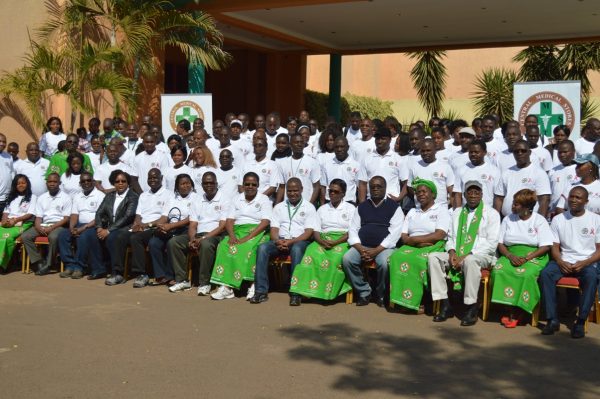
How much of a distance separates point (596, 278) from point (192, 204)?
14.7 feet

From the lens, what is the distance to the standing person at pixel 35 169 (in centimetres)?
1017

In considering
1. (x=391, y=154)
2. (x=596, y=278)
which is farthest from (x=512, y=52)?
(x=596, y=278)

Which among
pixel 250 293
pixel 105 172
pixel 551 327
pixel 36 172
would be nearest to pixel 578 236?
pixel 551 327

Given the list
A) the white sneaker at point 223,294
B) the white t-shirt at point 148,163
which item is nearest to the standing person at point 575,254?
the white sneaker at point 223,294

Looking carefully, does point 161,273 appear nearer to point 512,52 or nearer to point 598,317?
point 598,317

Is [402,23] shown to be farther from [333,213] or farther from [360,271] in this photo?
[360,271]

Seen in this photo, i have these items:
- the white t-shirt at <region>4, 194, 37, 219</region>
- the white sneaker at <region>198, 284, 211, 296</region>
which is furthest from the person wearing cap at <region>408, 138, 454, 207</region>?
the white t-shirt at <region>4, 194, 37, 219</region>

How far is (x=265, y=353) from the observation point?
589 centimetres

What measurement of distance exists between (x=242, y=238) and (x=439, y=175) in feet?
7.62

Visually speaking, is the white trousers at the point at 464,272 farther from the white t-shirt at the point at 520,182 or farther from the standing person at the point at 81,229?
the standing person at the point at 81,229

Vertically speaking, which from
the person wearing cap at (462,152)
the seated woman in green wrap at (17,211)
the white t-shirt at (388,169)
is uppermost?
the person wearing cap at (462,152)

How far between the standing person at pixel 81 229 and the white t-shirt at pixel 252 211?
6.20 feet

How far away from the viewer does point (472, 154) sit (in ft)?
26.3

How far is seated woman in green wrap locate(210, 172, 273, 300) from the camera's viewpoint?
802cm
